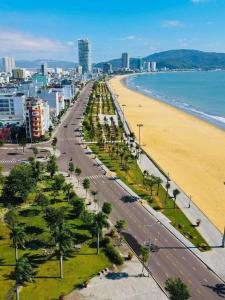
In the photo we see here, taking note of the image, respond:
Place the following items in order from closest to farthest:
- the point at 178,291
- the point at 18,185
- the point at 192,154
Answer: the point at 178,291 < the point at 18,185 < the point at 192,154

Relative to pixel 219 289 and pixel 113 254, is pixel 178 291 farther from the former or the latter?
pixel 113 254

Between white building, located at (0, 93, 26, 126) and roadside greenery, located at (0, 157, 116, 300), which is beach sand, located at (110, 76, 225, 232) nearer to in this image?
roadside greenery, located at (0, 157, 116, 300)

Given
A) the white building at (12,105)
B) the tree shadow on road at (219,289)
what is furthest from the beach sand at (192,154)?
the white building at (12,105)

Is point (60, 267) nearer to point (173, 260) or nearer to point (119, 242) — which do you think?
point (119, 242)

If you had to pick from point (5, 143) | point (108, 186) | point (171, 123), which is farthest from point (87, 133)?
point (108, 186)

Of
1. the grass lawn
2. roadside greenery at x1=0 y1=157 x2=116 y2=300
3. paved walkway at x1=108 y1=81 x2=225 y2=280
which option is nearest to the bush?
roadside greenery at x1=0 y1=157 x2=116 y2=300

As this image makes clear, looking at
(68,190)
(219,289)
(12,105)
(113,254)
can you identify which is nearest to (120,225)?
Result: (113,254)
